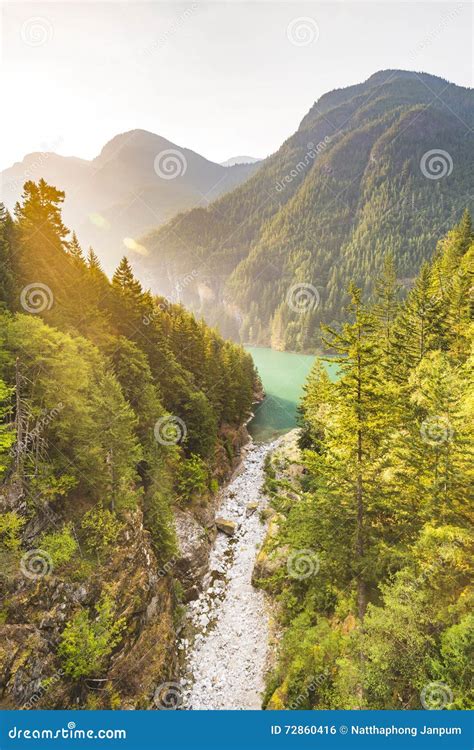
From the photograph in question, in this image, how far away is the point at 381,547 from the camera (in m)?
11.9

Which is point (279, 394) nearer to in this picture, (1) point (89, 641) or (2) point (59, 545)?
(2) point (59, 545)

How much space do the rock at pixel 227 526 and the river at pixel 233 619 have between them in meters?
0.35

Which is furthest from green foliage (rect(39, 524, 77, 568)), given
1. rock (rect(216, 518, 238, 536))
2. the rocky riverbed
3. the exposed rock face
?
rock (rect(216, 518, 238, 536))

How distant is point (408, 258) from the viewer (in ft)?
554

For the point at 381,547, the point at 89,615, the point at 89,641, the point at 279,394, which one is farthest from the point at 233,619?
the point at 279,394

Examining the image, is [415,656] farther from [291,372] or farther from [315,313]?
[315,313]

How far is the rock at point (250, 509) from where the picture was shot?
3080 centimetres

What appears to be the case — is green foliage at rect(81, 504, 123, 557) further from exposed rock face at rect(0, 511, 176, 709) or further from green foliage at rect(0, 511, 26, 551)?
→ green foliage at rect(0, 511, 26, 551)

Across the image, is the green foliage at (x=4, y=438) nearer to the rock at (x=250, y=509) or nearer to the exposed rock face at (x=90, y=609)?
the exposed rock face at (x=90, y=609)

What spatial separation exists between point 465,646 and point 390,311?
35.7 meters

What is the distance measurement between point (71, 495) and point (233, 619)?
1305 cm

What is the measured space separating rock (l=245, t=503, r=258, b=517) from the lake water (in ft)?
48.7

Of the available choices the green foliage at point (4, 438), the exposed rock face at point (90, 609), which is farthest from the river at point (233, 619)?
the green foliage at point (4, 438)

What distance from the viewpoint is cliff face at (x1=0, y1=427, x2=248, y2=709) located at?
11125mm
